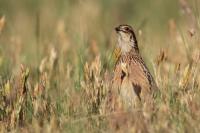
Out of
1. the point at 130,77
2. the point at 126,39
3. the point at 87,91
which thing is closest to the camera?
the point at 87,91

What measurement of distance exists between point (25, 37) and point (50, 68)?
3548 mm

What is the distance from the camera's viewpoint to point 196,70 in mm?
6371

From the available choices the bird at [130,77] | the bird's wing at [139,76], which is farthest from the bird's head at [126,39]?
the bird's wing at [139,76]

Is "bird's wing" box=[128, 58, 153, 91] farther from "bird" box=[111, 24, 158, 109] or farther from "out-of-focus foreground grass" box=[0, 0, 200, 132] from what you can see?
"out-of-focus foreground grass" box=[0, 0, 200, 132]

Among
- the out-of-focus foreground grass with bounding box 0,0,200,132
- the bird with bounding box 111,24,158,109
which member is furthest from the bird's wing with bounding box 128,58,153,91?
the out-of-focus foreground grass with bounding box 0,0,200,132

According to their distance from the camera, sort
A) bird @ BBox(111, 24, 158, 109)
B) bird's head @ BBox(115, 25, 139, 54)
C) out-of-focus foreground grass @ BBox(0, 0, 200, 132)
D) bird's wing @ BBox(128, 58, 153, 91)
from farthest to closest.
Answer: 1. bird's head @ BBox(115, 25, 139, 54)
2. bird's wing @ BBox(128, 58, 153, 91)
3. bird @ BBox(111, 24, 158, 109)
4. out-of-focus foreground grass @ BBox(0, 0, 200, 132)

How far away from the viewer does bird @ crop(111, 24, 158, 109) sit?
6.27 metres

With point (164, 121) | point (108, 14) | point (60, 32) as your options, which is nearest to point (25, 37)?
point (108, 14)

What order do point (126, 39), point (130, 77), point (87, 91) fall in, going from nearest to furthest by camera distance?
point (87, 91)
point (130, 77)
point (126, 39)

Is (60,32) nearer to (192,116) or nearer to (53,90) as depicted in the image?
(53,90)

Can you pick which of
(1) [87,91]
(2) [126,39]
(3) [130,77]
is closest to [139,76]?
(3) [130,77]

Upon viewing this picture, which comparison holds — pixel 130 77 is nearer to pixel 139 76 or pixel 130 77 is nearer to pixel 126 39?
pixel 139 76

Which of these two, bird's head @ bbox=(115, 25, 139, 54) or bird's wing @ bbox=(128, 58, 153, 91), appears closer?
bird's wing @ bbox=(128, 58, 153, 91)

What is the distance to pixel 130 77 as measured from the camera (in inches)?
263
